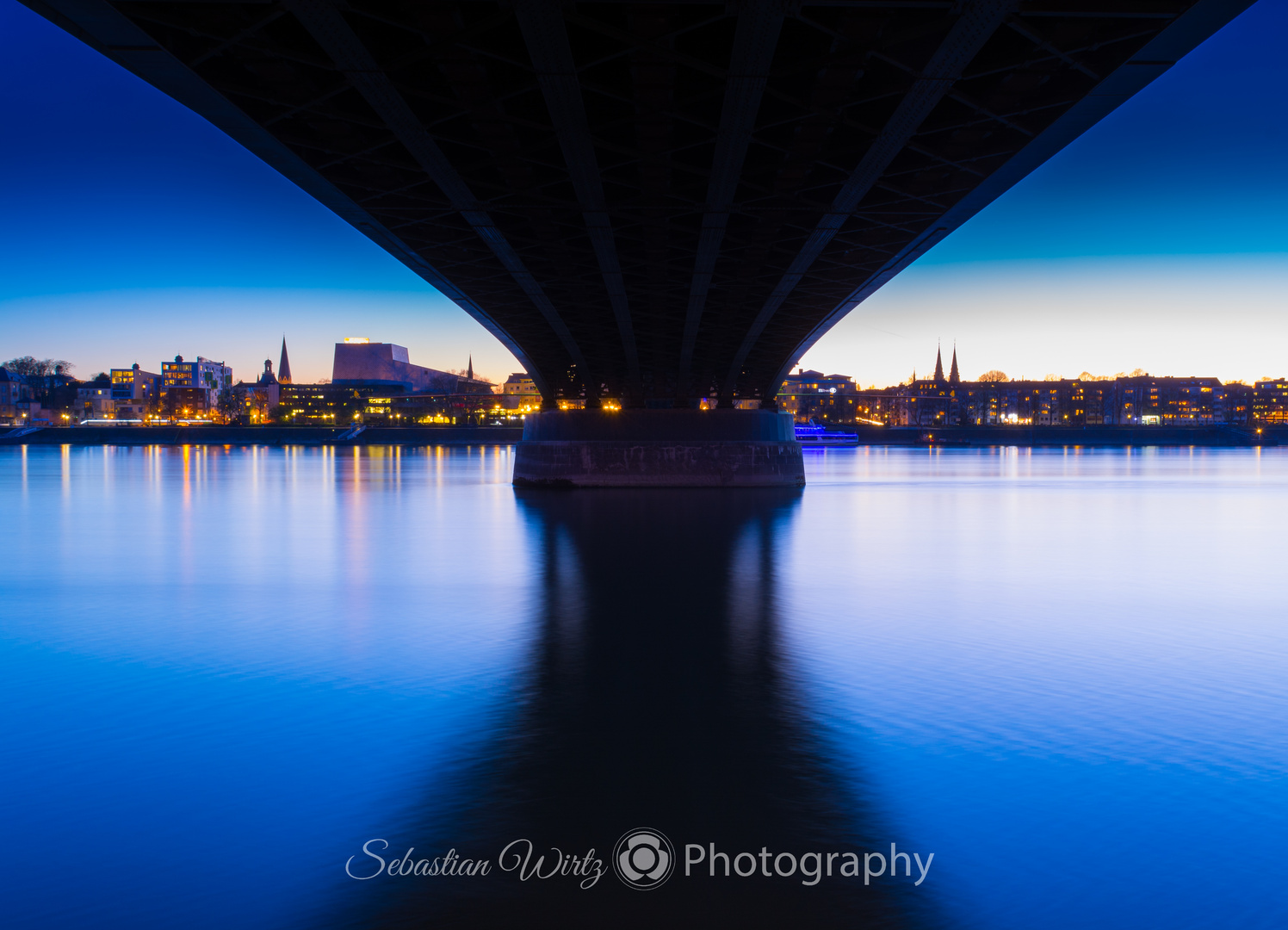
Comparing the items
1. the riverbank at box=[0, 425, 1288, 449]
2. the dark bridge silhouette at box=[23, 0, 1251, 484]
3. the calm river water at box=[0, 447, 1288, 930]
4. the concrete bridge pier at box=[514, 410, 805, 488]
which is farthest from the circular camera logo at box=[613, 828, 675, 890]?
the riverbank at box=[0, 425, 1288, 449]

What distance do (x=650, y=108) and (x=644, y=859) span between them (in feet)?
39.7

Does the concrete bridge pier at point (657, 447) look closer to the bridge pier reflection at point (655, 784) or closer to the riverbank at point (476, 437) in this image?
the bridge pier reflection at point (655, 784)

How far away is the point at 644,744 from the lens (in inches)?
312

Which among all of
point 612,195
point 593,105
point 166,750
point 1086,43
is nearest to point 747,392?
point 612,195

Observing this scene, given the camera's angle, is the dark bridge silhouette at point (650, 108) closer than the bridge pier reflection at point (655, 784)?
No

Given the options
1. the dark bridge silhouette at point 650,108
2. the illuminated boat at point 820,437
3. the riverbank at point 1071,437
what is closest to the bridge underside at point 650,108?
the dark bridge silhouette at point 650,108

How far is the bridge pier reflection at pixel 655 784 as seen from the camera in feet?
16.8

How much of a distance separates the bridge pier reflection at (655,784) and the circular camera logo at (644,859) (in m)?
0.07

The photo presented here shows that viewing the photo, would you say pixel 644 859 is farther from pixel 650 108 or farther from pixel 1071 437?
pixel 1071 437

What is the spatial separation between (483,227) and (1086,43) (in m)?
12.8

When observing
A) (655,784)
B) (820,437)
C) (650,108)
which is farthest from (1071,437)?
(655,784)

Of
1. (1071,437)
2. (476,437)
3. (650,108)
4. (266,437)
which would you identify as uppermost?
(650,108)

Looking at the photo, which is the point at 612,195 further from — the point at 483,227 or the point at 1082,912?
the point at 1082,912

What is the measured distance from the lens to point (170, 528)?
1145 inches
